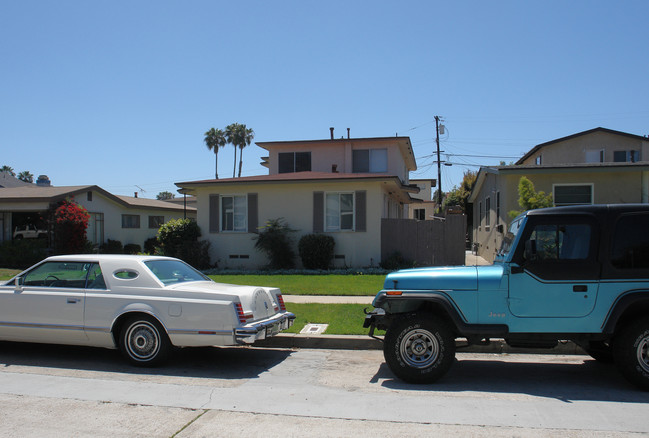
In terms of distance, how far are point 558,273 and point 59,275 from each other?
21.8 feet

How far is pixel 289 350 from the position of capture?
8.30 meters

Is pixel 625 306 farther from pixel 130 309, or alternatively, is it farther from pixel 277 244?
pixel 277 244

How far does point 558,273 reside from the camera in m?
6.00

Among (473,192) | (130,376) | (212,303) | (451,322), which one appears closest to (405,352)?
(451,322)

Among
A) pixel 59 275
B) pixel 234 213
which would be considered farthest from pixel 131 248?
pixel 59 275

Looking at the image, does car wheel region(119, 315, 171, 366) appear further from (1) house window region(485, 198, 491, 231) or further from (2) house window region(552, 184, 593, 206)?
(1) house window region(485, 198, 491, 231)

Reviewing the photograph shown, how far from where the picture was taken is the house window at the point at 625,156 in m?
29.0

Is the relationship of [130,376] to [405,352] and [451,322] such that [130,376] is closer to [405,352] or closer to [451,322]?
[405,352]


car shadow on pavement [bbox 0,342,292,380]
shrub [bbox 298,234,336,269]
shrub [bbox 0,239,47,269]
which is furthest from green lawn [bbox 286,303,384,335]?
shrub [bbox 0,239,47,269]

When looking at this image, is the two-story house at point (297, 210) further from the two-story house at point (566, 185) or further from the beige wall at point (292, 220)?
the two-story house at point (566, 185)

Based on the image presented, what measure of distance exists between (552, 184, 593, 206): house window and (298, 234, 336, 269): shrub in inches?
307

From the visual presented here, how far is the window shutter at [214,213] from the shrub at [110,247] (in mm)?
9883

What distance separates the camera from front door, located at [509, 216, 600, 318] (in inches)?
235

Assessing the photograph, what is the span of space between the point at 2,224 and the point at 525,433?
26866 millimetres
